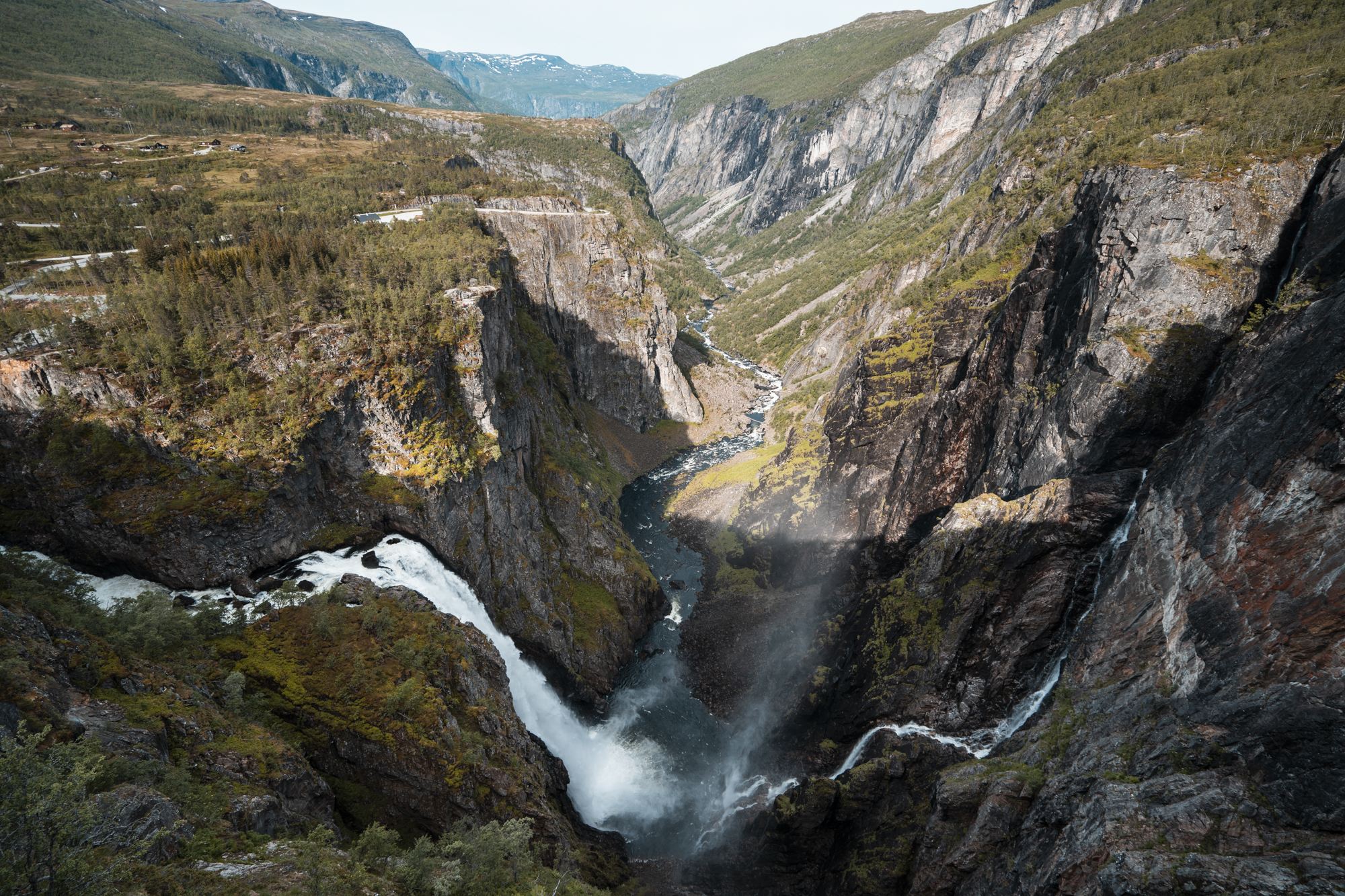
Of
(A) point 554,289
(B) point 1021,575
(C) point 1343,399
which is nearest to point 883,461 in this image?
(B) point 1021,575

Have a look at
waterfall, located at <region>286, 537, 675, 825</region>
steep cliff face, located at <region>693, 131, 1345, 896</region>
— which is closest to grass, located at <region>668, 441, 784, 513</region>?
steep cliff face, located at <region>693, 131, 1345, 896</region>

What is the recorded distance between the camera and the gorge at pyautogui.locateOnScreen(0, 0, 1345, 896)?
16844mm

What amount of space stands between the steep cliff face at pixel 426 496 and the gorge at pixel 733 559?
0.25 meters

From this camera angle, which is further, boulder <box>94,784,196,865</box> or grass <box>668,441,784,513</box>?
grass <box>668,441,784,513</box>

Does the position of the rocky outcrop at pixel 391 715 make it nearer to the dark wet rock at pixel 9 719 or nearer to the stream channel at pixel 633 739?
the stream channel at pixel 633 739

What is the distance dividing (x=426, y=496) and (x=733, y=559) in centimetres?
3941

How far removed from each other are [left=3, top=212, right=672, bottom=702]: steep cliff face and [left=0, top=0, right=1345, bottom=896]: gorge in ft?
0.83

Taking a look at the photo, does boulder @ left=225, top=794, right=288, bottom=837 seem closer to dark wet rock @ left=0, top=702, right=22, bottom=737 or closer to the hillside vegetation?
dark wet rock @ left=0, top=702, right=22, bottom=737

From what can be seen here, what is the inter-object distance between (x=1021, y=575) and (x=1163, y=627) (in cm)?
1132

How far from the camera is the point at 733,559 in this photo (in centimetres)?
6738

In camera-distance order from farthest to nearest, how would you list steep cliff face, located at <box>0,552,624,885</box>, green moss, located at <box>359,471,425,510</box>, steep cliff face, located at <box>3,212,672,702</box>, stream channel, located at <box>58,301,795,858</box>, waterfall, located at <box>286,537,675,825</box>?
green moss, located at <box>359,471,425,510</box> → waterfall, located at <box>286,537,675,825</box> → stream channel, located at <box>58,301,795,858</box> → steep cliff face, located at <box>3,212,672,702</box> → steep cliff face, located at <box>0,552,624,885</box>

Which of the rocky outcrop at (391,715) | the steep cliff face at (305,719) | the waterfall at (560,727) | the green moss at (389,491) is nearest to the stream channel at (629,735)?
the waterfall at (560,727)

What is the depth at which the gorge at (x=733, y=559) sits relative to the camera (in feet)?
55.3

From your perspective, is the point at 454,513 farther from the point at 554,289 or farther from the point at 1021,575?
the point at 554,289
